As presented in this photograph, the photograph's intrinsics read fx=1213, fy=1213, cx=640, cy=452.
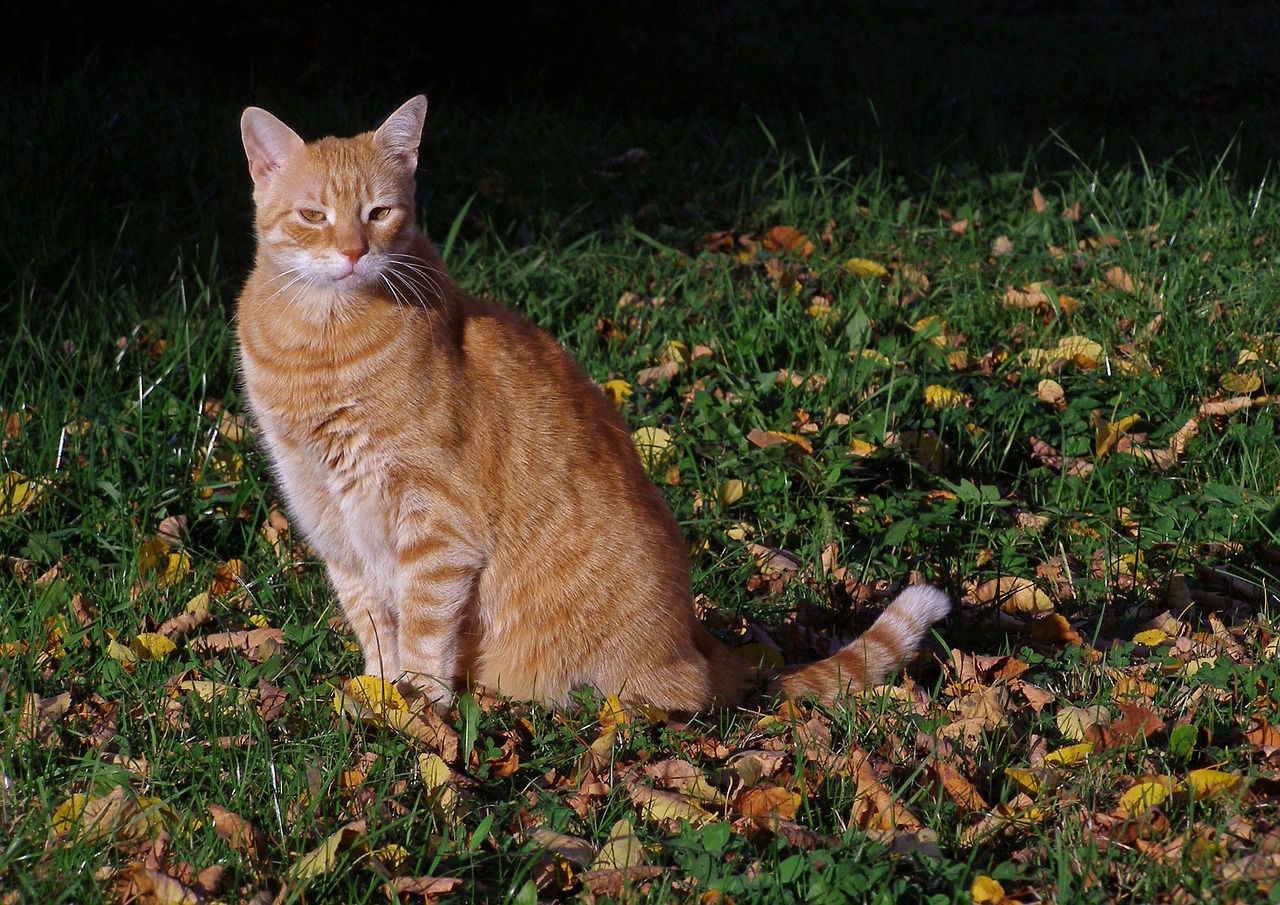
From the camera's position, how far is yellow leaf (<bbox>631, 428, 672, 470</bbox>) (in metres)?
4.34

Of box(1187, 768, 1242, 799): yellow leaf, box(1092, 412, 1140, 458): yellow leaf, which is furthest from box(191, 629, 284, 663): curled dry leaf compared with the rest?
box(1092, 412, 1140, 458): yellow leaf

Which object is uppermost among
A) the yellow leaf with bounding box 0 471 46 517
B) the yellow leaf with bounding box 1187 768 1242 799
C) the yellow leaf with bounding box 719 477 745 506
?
the yellow leaf with bounding box 0 471 46 517

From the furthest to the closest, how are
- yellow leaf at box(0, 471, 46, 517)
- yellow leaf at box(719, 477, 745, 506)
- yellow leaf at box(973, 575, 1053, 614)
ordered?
yellow leaf at box(719, 477, 745, 506), yellow leaf at box(0, 471, 46, 517), yellow leaf at box(973, 575, 1053, 614)

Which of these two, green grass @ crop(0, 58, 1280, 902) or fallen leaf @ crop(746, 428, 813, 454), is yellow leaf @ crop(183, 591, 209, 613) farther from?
fallen leaf @ crop(746, 428, 813, 454)

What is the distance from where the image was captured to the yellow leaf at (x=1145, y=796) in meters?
2.57

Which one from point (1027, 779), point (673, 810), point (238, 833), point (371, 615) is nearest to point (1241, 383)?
point (1027, 779)

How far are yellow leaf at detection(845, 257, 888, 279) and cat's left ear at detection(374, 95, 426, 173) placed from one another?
2.73 metres

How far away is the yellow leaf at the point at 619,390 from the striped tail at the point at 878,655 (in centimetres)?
174

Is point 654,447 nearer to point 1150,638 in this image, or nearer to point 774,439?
point 774,439

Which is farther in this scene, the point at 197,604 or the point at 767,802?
the point at 197,604

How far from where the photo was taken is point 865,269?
5.63 metres

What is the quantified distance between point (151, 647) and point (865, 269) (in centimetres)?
359

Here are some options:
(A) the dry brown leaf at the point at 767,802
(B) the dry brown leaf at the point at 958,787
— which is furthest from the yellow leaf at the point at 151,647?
(B) the dry brown leaf at the point at 958,787

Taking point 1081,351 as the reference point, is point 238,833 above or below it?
above
